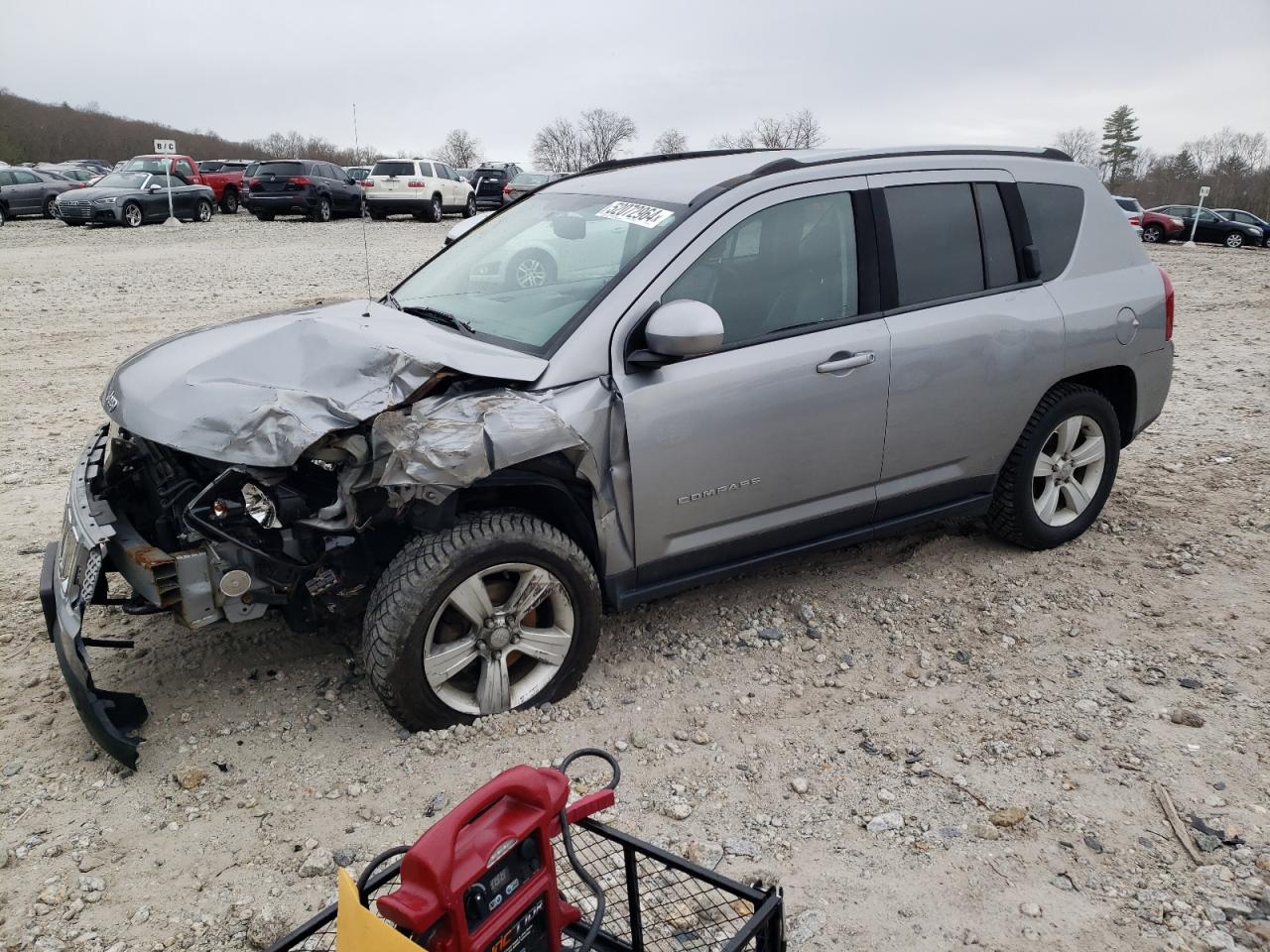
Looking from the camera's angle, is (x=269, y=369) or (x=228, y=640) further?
(x=228, y=640)

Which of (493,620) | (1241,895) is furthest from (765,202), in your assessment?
(1241,895)

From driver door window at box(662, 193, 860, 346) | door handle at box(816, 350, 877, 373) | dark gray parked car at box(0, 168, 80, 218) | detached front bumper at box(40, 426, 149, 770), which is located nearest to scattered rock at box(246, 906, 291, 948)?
detached front bumper at box(40, 426, 149, 770)

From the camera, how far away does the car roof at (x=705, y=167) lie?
379 cm

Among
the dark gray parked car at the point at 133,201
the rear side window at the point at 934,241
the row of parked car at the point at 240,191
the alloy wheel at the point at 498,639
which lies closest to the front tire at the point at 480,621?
the alloy wheel at the point at 498,639

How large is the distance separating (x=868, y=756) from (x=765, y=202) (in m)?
2.06

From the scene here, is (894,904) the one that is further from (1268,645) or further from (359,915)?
(1268,645)

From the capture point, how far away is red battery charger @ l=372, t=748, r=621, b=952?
1651 mm

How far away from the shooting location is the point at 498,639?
10.7 feet

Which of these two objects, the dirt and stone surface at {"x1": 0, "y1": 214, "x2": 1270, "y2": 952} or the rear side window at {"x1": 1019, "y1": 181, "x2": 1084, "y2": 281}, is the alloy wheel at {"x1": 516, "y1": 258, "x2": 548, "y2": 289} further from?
the rear side window at {"x1": 1019, "y1": 181, "x2": 1084, "y2": 281}

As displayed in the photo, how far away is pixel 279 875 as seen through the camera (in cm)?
272

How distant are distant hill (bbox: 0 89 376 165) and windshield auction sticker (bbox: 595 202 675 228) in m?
72.6

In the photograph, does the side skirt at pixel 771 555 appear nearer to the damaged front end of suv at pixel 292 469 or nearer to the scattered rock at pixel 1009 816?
the damaged front end of suv at pixel 292 469

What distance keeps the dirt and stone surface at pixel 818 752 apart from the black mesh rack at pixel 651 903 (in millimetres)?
144

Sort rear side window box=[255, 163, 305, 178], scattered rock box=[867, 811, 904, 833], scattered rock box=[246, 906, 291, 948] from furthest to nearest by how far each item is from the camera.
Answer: rear side window box=[255, 163, 305, 178] < scattered rock box=[867, 811, 904, 833] < scattered rock box=[246, 906, 291, 948]
